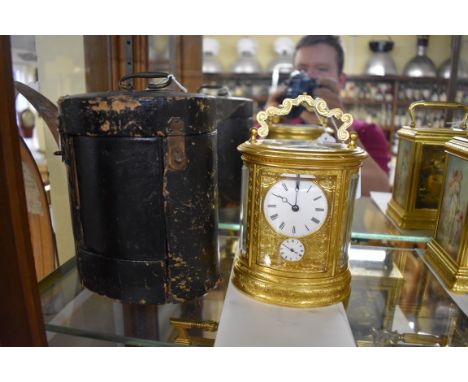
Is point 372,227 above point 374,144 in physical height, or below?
below

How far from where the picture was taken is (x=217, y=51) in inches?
63.6

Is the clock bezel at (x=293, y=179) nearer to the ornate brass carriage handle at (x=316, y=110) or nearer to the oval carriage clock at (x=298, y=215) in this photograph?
the oval carriage clock at (x=298, y=215)

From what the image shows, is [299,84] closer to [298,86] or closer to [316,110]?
[298,86]

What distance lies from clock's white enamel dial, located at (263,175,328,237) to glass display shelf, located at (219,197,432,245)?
0.35 m

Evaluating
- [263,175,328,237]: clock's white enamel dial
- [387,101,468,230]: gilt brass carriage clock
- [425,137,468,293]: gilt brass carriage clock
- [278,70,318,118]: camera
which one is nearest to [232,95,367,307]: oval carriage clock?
[263,175,328,237]: clock's white enamel dial

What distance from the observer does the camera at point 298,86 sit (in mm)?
1406

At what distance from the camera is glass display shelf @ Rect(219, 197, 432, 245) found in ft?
3.41

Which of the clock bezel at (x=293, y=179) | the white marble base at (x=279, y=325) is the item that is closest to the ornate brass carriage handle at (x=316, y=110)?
the clock bezel at (x=293, y=179)

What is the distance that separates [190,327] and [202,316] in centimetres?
3

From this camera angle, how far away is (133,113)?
611 millimetres

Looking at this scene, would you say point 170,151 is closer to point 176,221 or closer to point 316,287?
point 176,221

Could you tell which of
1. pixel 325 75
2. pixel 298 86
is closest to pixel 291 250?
pixel 298 86

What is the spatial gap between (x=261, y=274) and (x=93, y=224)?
35cm

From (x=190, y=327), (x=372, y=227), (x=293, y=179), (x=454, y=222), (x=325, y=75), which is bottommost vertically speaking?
(x=190, y=327)
